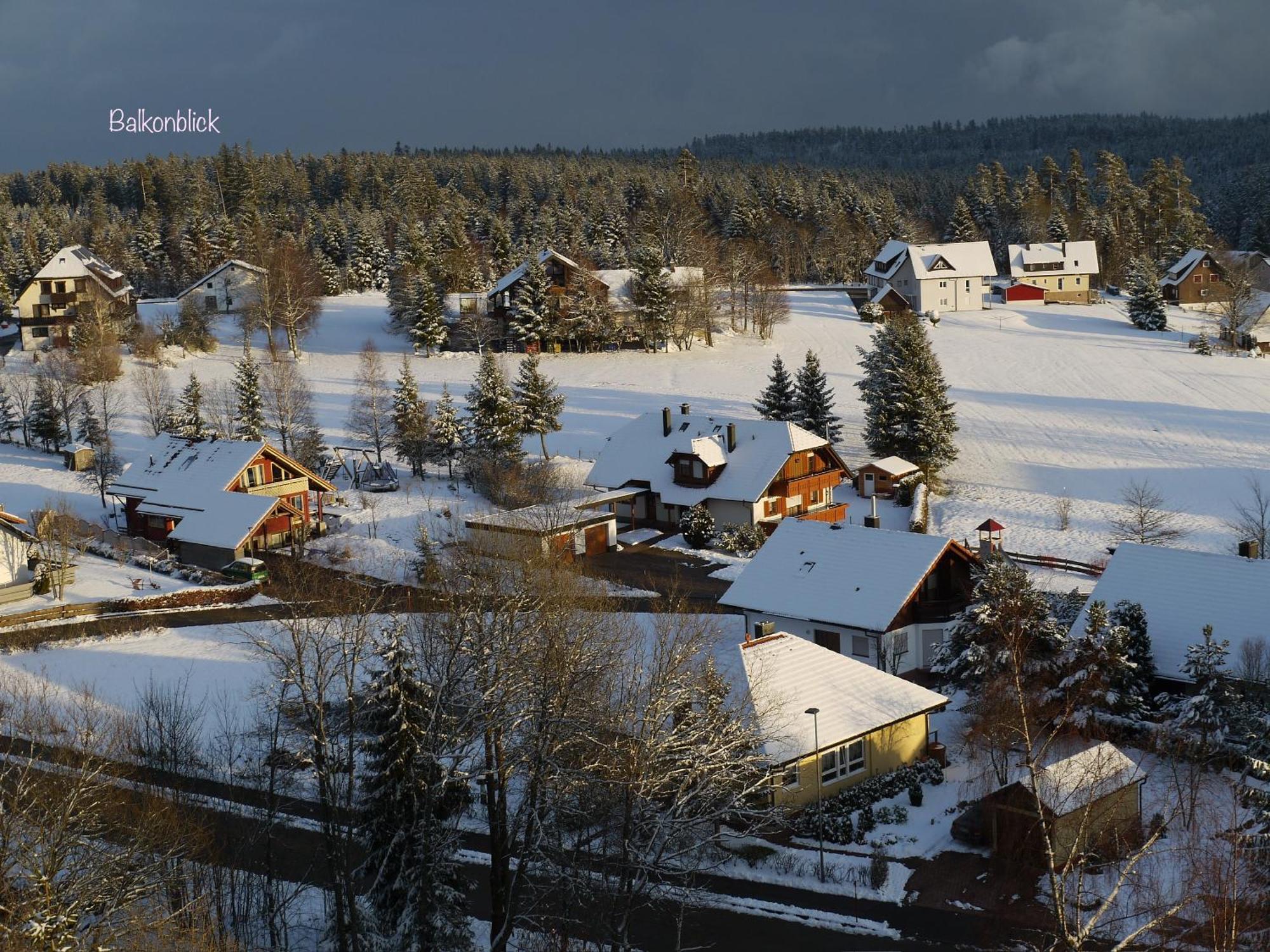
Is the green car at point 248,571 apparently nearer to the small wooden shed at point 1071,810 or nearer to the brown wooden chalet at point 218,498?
the brown wooden chalet at point 218,498

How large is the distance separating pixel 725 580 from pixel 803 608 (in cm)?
945

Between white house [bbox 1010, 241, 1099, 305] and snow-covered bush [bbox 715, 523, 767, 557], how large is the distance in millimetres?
68345

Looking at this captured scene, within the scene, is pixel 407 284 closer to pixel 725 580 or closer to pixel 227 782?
pixel 725 580

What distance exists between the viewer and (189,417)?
207 feet

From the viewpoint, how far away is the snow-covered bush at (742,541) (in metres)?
50.8

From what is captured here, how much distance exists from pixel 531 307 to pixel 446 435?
27401 millimetres

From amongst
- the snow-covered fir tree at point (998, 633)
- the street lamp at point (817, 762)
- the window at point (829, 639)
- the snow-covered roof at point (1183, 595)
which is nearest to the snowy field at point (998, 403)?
the snow-covered roof at point (1183, 595)

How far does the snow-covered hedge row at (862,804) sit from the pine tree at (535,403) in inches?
1407

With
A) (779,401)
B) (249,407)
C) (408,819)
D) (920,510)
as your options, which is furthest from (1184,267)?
(408,819)

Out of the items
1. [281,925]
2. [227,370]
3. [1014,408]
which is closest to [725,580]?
[281,925]

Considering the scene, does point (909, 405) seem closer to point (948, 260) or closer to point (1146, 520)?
point (1146, 520)

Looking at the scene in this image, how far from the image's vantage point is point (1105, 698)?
28.8 metres

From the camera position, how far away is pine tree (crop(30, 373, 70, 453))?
6506 cm

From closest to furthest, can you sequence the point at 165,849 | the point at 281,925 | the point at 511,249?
the point at 165,849, the point at 281,925, the point at 511,249
